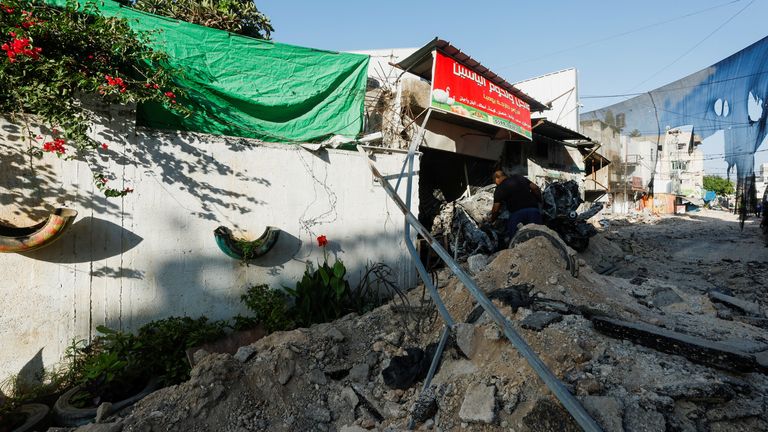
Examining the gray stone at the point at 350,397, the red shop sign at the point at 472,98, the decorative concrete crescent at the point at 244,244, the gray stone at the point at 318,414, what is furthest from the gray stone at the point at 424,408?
the red shop sign at the point at 472,98

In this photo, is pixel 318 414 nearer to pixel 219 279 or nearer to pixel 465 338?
pixel 465 338

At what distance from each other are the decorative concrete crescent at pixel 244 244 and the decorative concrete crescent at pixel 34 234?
1275 millimetres

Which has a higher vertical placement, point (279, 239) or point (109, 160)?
point (109, 160)

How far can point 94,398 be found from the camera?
2865 millimetres

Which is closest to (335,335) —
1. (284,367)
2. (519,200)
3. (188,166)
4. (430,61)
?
(284,367)

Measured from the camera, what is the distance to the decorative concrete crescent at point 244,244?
3.90 m

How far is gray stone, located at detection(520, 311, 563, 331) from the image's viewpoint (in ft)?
8.61

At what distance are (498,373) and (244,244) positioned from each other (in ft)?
9.96

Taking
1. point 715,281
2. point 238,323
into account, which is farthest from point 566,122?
point 238,323

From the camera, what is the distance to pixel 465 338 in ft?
8.92

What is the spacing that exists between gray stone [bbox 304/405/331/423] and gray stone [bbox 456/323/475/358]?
1129 millimetres

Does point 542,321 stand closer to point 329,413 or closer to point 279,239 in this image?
point 329,413

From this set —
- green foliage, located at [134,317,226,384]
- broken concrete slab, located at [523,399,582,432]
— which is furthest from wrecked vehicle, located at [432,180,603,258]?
broken concrete slab, located at [523,399,582,432]

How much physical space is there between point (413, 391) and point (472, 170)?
7580 mm
